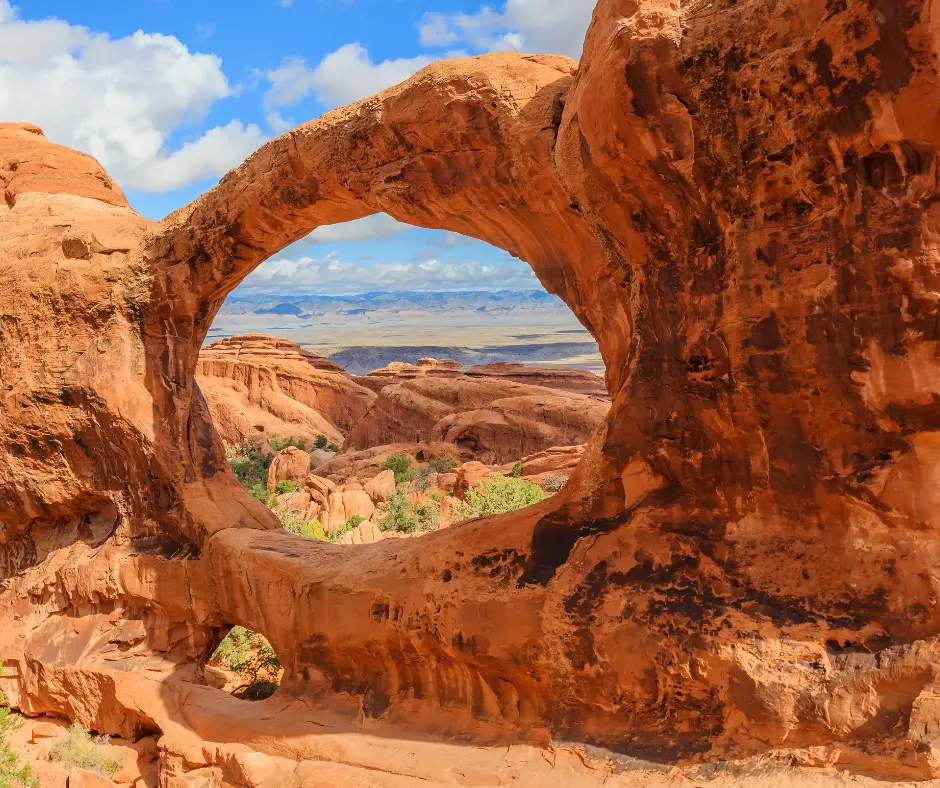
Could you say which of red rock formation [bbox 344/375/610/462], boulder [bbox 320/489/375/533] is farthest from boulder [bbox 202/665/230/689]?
red rock formation [bbox 344/375/610/462]

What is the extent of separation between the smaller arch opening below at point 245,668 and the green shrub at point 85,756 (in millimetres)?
1184

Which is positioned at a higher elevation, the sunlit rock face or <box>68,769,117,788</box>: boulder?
the sunlit rock face

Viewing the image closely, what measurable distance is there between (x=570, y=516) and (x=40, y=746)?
18.9 feet

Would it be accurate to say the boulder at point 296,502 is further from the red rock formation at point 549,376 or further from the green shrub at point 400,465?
the red rock formation at point 549,376

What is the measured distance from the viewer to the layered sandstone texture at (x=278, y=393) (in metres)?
31.6

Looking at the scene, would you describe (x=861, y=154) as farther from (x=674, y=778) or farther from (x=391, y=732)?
(x=391, y=732)

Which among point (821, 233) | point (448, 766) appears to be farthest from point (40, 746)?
point (821, 233)

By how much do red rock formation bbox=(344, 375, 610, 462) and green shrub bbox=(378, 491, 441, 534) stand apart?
877 cm

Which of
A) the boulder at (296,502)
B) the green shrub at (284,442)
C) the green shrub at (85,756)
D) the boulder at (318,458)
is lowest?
the boulder at (318,458)

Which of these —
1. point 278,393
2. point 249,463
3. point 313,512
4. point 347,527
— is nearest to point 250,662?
point 347,527

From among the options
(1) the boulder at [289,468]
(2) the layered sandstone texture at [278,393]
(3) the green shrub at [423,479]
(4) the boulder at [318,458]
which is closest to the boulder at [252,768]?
(3) the green shrub at [423,479]

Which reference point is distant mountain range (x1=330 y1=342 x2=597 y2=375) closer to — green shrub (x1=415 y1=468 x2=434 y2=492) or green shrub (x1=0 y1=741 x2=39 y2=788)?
green shrub (x1=415 y1=468 x2=434 y2=492)

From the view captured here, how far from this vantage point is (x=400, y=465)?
18594 millimetres

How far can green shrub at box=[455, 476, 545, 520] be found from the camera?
12.3 m
